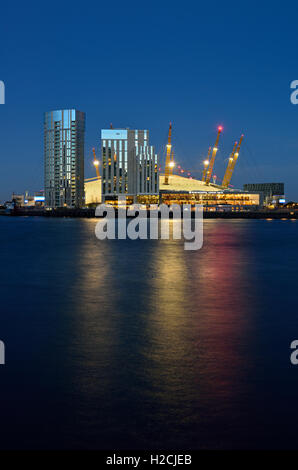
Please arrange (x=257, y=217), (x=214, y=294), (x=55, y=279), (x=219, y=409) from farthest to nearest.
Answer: (x=257, y=217), (x=55, y=279), (x=214, y=294), (x=219, y=409)

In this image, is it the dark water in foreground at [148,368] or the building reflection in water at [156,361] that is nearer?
the dark water in foreground at [148,368]

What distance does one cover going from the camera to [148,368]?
8219mm

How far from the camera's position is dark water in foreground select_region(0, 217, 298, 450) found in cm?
585

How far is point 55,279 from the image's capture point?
70.7ft

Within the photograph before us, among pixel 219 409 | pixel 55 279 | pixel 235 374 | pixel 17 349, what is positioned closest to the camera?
pixel 219 409

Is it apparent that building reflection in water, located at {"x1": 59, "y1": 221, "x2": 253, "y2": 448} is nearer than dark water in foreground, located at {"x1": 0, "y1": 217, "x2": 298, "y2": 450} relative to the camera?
No

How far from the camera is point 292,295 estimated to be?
16.9 m

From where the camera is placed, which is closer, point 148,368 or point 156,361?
point 148,368

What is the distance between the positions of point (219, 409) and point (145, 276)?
1627 cm

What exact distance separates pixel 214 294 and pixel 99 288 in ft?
14.5

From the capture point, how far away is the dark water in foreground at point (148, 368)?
585cm
